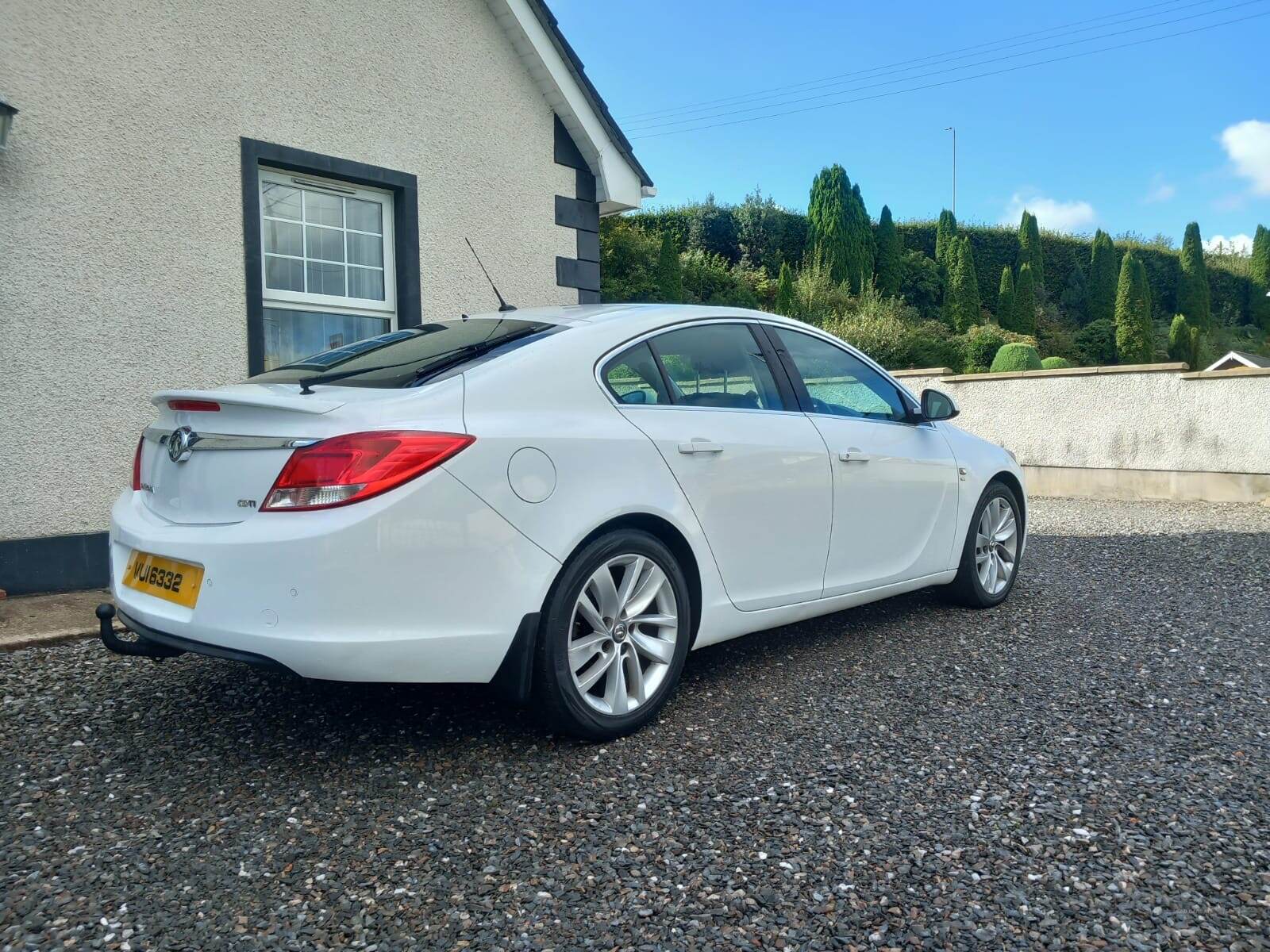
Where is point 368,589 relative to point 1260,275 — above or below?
below

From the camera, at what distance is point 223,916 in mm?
2096

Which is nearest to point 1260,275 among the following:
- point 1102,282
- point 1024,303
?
point 1102,282

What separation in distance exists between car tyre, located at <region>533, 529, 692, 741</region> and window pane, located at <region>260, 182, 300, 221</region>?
433cm

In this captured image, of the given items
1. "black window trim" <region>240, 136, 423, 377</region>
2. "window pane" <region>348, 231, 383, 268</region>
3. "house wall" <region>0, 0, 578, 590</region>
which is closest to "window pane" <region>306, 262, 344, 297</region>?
"window pane" <region>348, 231, 383, 268</region>

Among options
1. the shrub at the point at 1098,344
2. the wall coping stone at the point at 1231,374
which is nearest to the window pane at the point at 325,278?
the wall coping stone at the point at 1231,374

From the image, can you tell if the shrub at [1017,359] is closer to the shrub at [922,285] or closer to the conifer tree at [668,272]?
the conifer tree at [668,272]

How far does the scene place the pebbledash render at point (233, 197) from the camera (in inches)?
202

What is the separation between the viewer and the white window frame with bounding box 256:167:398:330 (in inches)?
241

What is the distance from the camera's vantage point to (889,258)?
3453 centimetres

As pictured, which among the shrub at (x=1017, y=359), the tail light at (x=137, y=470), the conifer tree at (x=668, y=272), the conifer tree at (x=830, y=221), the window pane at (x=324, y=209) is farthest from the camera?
the conifer tree at (x=830, y=221)

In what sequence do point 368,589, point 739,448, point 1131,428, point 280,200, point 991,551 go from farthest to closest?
point 1131,428 → point 280,200 → point 991,551 → point 739,448 → point 368,589

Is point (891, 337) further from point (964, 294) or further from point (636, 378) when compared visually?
point (636, 378)

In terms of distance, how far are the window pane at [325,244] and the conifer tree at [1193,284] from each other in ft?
139

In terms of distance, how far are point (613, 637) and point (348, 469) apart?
1037 millimetres
